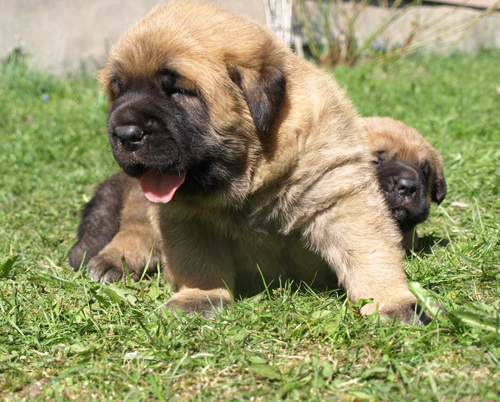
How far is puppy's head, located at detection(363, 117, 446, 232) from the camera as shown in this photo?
3086mm

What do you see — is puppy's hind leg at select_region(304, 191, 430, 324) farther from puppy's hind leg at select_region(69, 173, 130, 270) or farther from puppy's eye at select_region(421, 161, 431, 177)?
puppy's hind leg at select_region(69, 173, 130, 270)

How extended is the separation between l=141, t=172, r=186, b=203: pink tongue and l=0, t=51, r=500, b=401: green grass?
534mm

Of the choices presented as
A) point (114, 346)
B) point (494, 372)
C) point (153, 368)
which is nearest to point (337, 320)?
point (494, 372)

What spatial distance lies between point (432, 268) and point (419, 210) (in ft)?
1.47

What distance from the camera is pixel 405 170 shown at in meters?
3.20

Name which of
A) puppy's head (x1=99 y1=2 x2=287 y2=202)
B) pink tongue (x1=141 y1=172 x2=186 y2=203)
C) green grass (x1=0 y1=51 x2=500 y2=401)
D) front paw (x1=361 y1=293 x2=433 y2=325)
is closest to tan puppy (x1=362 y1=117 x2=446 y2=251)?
green grass (x1=0 y1=51 x2=500 y2=401)

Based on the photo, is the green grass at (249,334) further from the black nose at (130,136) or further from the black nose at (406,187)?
the black nose at (130,136)

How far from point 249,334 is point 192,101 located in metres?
1.04

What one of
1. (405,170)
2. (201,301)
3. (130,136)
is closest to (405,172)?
(405,170)

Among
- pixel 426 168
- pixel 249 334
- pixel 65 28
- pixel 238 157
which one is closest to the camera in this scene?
pixel 249 334

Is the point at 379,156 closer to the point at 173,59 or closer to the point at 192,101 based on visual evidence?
the point at 192,101

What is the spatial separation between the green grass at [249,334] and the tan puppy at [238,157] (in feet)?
0.74

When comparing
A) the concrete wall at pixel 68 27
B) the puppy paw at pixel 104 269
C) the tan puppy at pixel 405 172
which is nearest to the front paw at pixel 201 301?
the puppy paw at pixel 104 269

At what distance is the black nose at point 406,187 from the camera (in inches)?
121
